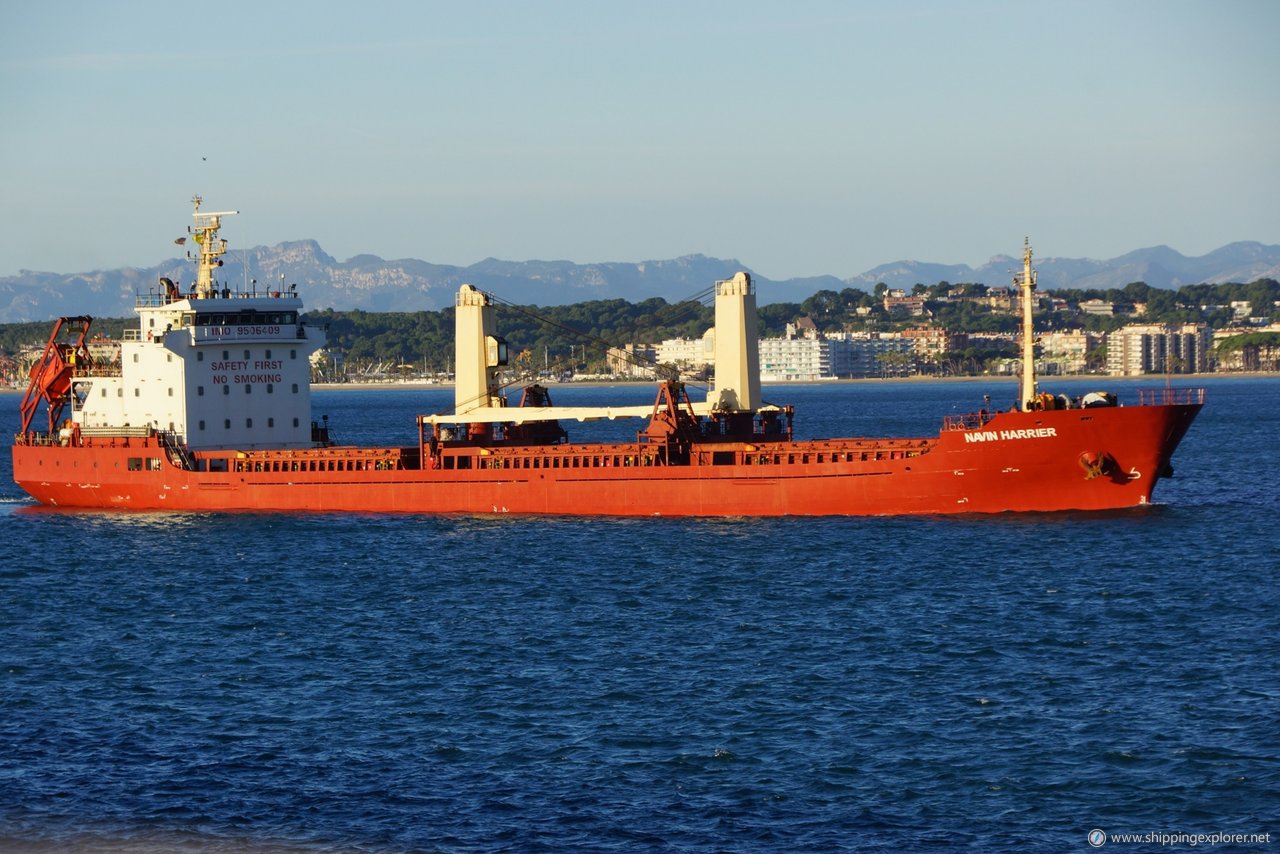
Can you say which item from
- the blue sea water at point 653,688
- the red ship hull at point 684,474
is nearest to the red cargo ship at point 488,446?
the red ship hull at point 684,474

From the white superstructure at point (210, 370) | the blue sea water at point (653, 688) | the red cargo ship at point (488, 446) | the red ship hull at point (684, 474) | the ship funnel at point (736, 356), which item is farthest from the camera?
the white superstructure at point (210, 370)

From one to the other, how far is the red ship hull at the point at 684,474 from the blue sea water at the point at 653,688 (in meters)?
1.36

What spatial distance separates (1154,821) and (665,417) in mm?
33322

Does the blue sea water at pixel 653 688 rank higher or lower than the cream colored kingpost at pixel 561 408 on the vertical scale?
lower

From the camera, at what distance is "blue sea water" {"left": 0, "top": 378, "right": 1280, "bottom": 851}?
22562mm

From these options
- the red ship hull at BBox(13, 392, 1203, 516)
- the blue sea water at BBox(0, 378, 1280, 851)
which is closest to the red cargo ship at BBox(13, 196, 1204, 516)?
the red ship hull at BBox(13, 392, 1203, 516)

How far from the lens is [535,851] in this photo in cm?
2117

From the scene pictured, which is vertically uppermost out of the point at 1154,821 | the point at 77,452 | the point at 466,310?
the point at 466,310

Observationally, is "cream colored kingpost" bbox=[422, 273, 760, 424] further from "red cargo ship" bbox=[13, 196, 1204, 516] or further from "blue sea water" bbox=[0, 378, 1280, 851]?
"blue sea water" bbox=[0, 378, 1280, 851]

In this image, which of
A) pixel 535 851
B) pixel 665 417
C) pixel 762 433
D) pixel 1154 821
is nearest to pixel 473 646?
pixel 535 851

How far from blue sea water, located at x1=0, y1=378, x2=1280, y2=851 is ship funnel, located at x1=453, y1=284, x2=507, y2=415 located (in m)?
9.93

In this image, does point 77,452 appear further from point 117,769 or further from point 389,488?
point 117,769

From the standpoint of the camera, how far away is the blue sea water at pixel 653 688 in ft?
74.0

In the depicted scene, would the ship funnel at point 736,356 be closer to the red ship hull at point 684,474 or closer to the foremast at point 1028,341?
the red ship hull at point 684,474
